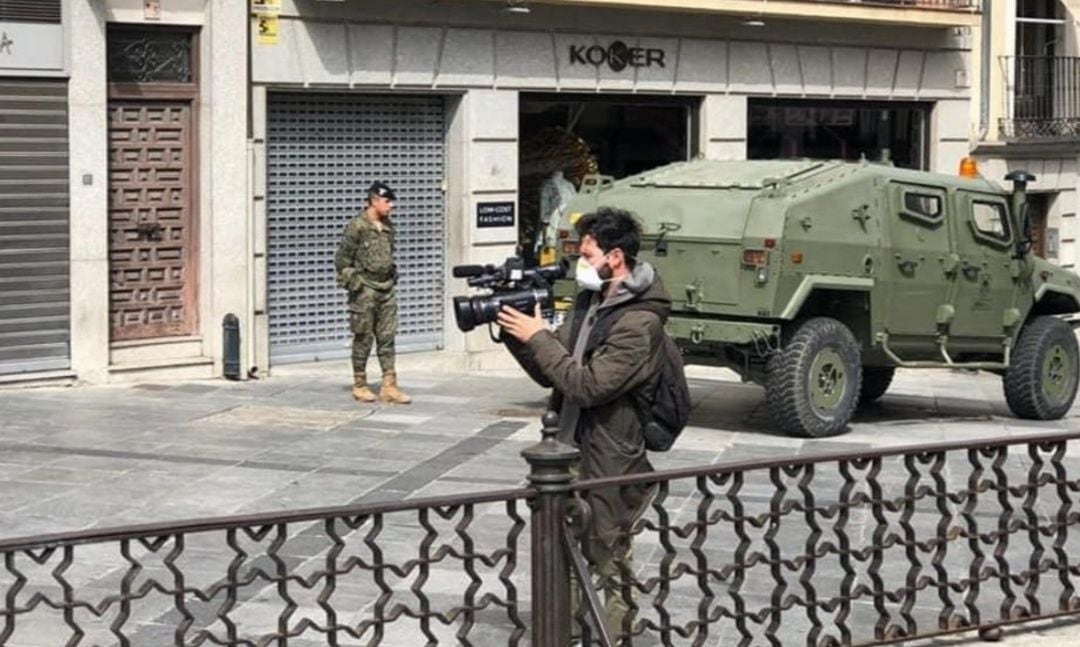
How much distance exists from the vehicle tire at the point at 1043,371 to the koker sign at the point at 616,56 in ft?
17.0

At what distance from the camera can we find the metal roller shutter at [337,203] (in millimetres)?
15922

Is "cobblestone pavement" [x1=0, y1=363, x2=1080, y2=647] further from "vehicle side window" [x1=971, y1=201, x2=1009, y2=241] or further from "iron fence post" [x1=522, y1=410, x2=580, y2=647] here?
"vehicle side window" [x1=971, y1=201, x2=1009, y2=241]

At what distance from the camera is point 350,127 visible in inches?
645

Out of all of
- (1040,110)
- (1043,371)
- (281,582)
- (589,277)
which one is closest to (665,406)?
(589,277)

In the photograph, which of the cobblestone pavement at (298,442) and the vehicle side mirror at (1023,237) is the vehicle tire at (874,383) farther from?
the vehicle side mirror at (1023,237)

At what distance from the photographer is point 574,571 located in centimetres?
591

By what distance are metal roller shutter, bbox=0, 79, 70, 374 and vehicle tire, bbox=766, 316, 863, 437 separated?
574 cm

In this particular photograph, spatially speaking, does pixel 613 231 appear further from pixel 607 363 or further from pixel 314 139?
pixel 314 139

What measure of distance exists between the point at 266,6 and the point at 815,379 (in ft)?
19.3

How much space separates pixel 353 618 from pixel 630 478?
74.9 inches

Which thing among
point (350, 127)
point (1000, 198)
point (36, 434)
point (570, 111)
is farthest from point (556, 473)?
point (570, 111)

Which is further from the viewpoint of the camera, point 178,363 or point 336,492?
point 178,363

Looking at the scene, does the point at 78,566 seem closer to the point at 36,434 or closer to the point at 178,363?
the point at 36,434

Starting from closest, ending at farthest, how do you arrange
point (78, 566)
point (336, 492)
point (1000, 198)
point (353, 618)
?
point (353, 618), point (78, 566), point (336, 492), point (1000, 198)
